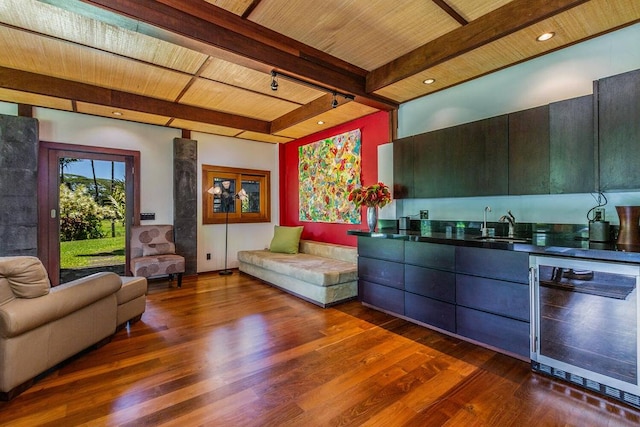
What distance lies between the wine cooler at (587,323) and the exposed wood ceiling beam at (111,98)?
464cm

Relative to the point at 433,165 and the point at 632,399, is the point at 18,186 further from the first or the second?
the point at 632,399

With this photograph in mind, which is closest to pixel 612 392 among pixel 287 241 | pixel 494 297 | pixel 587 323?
pixel 587 323

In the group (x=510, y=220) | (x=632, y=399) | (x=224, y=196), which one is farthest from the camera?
(x=224, y=196)

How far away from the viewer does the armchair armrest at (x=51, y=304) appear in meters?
1.92

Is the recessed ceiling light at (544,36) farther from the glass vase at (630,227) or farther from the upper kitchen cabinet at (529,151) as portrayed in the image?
the glass vase at (630,227)

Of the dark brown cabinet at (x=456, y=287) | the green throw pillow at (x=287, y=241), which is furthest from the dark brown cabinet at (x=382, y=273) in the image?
the green throw pillow at (x=287, y=241)

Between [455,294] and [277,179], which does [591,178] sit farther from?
[277,179]

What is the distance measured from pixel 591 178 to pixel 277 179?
5241 millimetres

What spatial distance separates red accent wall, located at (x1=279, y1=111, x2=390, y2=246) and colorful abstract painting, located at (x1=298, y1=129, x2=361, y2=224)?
102mm

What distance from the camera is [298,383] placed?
2.16 metres

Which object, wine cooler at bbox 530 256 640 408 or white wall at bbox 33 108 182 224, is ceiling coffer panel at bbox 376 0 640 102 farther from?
white wall at bbox 33 108 182 224

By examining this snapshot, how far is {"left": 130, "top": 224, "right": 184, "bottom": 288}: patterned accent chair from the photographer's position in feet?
14.6

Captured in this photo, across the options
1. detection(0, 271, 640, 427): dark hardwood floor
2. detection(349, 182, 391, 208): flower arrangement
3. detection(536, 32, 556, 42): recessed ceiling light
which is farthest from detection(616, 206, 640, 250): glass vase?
detection(349, 182, 391, 208): flower arrangement

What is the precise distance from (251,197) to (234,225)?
681 mm
